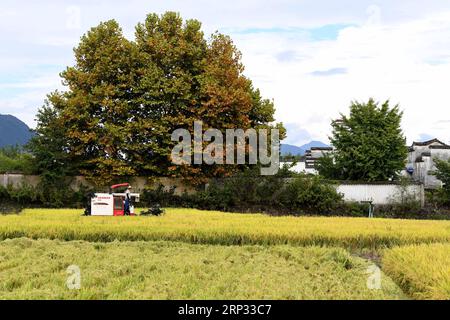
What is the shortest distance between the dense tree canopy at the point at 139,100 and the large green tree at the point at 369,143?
4.90 metres

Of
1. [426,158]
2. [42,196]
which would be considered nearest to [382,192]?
[426,158]

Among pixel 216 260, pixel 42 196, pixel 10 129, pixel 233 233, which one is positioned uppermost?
pixel 10 129

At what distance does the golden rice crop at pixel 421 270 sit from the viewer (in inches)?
303

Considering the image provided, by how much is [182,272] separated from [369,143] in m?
19.7

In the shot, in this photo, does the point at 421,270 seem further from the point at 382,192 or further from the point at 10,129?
the point at 10,129

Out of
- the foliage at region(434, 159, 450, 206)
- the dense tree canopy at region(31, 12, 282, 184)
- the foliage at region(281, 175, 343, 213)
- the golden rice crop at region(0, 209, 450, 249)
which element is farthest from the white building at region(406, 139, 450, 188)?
the golden rice crop at region(0, 209, 450, 249)

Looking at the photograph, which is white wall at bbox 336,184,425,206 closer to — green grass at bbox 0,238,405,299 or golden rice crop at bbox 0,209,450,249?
golden rice crop at bbox 0,209,450,249

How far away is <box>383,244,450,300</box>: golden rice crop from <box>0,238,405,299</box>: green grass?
0.90 feet

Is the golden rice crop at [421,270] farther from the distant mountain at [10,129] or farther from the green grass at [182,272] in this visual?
the distant mountain at [10,129]

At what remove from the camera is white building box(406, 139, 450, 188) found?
34.6 meters

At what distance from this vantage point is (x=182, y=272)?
9117 mm

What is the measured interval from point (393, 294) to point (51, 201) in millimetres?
20731

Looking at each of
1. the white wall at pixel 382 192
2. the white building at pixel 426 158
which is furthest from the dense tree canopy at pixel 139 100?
the white building at pixel 426 158
